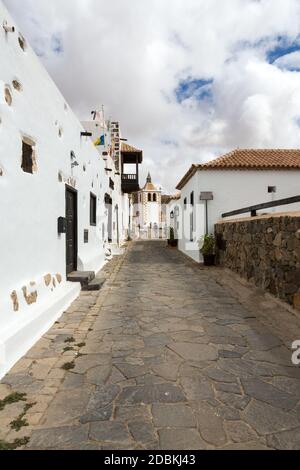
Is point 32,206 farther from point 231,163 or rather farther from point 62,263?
point 231,163

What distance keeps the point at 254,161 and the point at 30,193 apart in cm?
1017

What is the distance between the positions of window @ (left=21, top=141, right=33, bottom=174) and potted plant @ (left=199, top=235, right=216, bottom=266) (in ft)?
25.1

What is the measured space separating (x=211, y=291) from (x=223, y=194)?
18.4 feet

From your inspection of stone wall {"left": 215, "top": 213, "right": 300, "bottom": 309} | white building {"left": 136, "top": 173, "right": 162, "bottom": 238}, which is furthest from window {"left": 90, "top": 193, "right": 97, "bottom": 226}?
white building {"left": 136, "top": 173, "right": 162, "bottom": 238}

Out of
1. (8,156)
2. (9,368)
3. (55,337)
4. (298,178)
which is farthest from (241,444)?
(298,178)

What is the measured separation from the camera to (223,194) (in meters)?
11.4

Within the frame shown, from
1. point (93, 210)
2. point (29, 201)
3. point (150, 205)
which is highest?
point (150, 205)

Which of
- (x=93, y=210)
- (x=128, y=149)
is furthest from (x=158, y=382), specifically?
(x=128, y=149)

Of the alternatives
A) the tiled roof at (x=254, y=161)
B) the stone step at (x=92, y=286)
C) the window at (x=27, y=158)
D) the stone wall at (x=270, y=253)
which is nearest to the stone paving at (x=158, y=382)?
the stone wall at (x=270, y=253)

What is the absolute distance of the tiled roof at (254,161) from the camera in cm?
1140

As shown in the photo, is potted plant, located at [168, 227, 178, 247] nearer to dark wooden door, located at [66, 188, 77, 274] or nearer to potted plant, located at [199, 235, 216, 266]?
potted plant, located at [199, 235, 216, 266]

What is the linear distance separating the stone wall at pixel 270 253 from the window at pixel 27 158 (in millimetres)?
4202

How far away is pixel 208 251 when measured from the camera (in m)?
10.8

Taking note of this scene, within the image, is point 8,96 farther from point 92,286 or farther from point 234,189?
point 234,189
